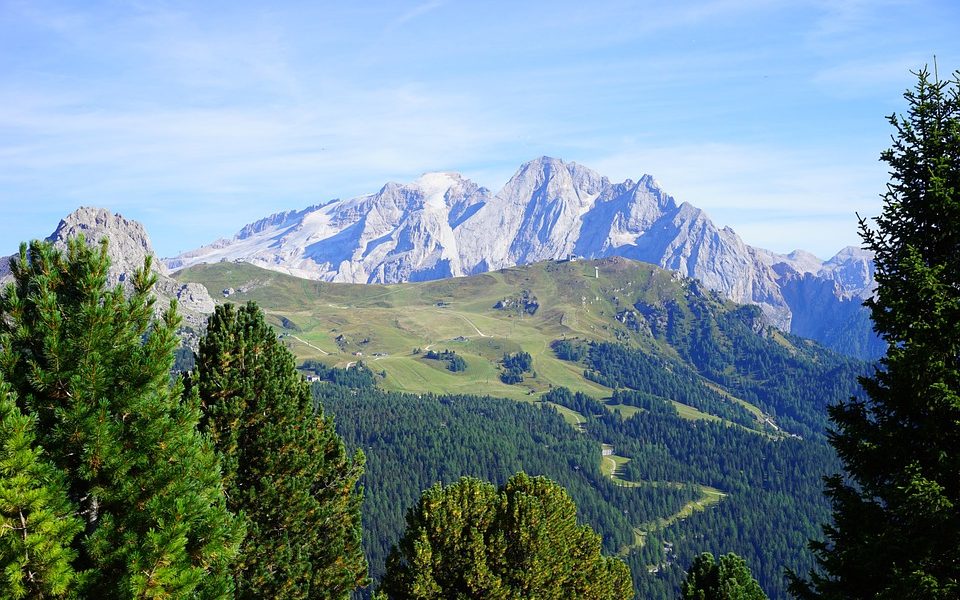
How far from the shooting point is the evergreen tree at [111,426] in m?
13.2

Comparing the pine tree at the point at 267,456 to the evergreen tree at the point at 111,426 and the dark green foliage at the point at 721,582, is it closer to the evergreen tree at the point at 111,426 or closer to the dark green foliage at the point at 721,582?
the evergreen tree at the point at 111,426

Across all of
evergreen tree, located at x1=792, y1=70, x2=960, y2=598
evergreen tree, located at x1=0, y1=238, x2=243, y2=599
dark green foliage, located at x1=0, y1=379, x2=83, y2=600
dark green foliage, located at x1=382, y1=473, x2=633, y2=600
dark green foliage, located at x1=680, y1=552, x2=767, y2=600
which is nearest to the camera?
dark green foliage, located at x1=0, y1=379, x2=83, y2=600

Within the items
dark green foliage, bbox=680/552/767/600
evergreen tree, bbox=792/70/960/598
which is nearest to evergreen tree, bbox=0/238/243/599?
evergreen tree, bbox=792/70/960/598

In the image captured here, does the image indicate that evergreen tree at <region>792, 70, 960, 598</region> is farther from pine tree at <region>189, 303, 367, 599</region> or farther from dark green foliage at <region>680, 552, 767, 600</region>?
pine tree at <region>189, 303, 367, 599</region>

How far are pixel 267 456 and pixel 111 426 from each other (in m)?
14.5

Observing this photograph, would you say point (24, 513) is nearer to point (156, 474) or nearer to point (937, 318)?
point (156, 474)

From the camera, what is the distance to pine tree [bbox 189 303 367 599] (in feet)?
86.9

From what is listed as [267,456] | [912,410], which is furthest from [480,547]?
[912,410]

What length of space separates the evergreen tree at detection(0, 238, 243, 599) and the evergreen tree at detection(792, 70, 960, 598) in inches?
639

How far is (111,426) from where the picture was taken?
13.6 metres

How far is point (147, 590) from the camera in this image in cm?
1303

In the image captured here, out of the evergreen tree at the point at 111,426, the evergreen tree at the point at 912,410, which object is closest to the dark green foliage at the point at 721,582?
the evergreen tree at the point at 912,410

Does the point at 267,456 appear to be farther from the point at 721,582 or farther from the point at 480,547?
the point at 721,582

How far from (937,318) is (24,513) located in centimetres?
2108
